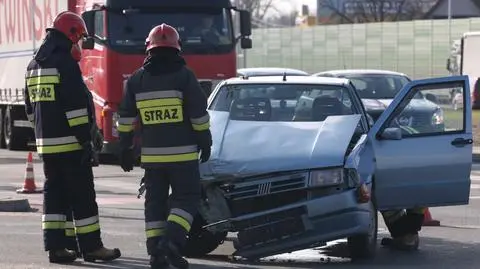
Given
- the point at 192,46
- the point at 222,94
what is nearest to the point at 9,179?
the point at 192,46

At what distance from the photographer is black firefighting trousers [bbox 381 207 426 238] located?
35.7ft

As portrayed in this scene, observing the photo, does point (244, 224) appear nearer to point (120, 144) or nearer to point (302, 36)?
point (120, 144)

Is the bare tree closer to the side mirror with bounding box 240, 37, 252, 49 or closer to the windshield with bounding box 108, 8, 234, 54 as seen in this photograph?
the side mirror with bounding box 240, 37, 252, 49

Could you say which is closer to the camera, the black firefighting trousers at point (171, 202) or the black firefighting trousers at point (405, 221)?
the black firefighting trousers at point (171, 202)

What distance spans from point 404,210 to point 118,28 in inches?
368

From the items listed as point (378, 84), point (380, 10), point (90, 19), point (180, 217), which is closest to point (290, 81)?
point (180, 217)

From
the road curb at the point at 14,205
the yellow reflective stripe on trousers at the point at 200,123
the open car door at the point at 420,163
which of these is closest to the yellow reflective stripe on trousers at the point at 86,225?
the yellow reflective stripe on trousers at the point at 200,123

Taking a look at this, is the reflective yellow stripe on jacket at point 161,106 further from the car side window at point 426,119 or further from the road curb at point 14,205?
the road curb at point 14,205

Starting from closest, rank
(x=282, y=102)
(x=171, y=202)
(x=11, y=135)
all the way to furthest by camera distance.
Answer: (x=171, y=202) → (x=282, y=102) → (x=11, y=135)

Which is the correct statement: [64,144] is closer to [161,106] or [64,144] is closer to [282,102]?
[161,106]

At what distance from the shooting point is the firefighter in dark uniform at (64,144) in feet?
30.7

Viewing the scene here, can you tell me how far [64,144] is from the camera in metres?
9.38

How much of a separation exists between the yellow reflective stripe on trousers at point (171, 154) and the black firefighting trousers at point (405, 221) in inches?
104

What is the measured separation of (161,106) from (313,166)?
1348 mm
